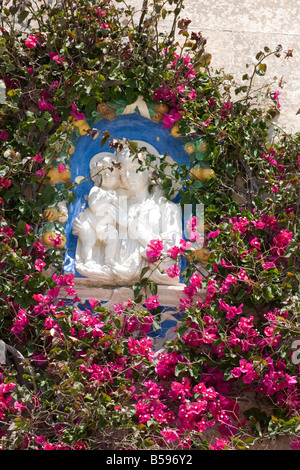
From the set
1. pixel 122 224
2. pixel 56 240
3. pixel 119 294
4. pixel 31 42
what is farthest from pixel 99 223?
pixel 31 42

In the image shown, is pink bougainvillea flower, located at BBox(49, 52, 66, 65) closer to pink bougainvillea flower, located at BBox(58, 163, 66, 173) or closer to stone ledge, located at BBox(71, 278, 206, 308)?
pink bougainvillea flower, located at BBox(58, 163, 66, 173)

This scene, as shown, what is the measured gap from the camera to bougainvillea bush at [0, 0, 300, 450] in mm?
3711

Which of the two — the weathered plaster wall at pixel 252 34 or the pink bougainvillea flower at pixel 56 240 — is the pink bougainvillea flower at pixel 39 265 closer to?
the pink bougainvillea flower at pixel 56 240

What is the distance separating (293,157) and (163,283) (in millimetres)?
872

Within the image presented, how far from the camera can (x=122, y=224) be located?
4.13 meters

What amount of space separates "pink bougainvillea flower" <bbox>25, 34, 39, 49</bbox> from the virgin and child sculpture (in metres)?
0.60

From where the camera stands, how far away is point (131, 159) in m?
4.21

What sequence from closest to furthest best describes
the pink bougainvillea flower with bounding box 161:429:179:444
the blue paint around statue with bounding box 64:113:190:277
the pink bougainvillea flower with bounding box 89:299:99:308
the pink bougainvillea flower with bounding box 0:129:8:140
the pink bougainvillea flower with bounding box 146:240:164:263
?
the pink bougainvillea flower with bounding box 161:429:179:444 < the pink bougainvillea flower with bounding box 89:299:99:308 < the pink bougainvillea flower with bounding box 146:240:164:263 < the pink bougainvillea flower with bounding box 0:129:8:140 < the blue paint around statue with bounding box 64:113:190:277

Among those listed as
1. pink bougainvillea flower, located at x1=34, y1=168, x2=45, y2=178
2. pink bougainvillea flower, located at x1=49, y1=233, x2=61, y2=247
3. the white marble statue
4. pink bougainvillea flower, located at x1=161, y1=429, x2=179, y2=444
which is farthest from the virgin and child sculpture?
pink bougainvillea flower, located at x1=161, y1=429, x2=179, y2=444

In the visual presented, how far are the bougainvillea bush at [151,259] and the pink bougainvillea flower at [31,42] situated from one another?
10mm

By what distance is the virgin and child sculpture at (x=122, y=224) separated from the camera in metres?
4.04

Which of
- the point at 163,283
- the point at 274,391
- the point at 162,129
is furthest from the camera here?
the point at 162,129
